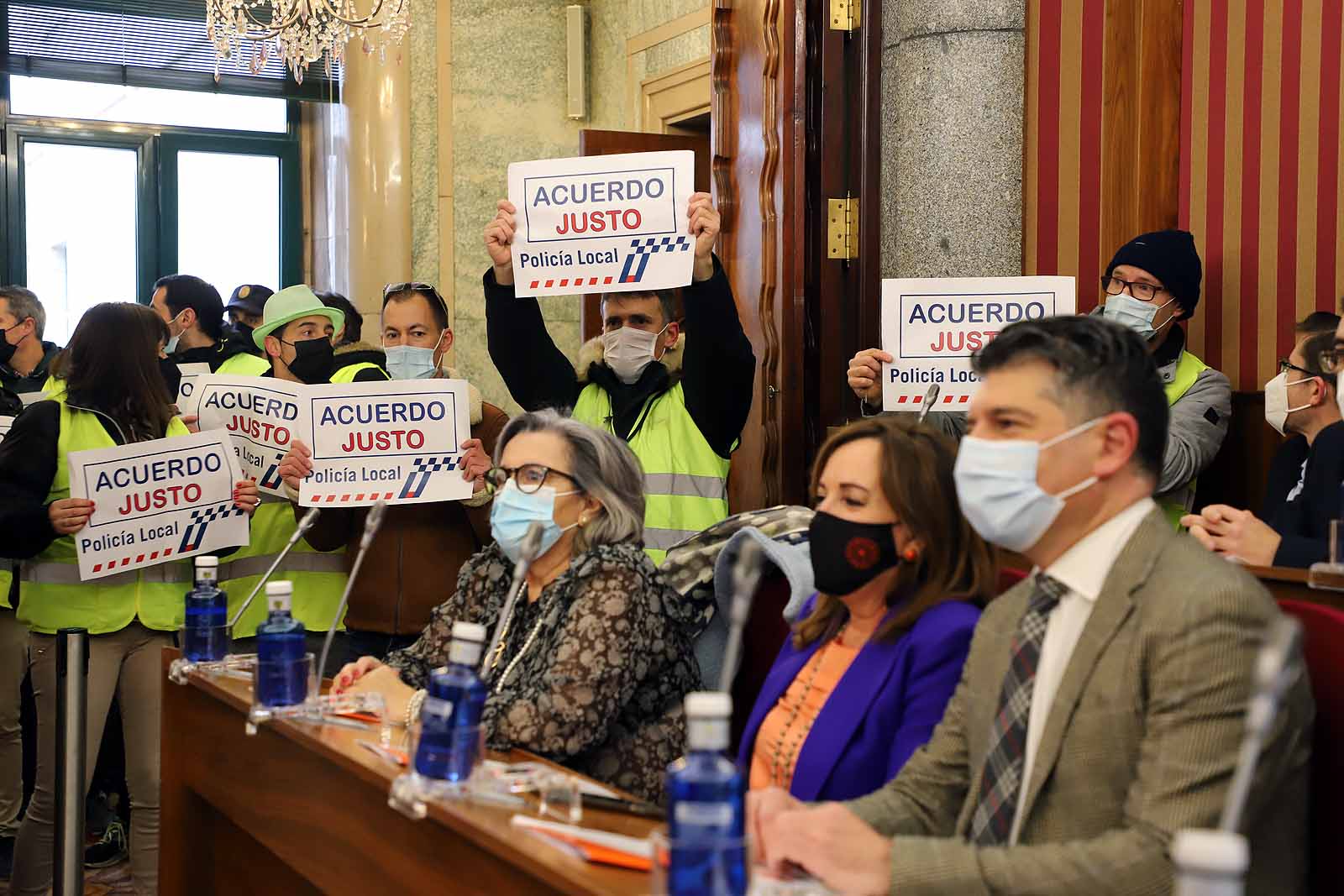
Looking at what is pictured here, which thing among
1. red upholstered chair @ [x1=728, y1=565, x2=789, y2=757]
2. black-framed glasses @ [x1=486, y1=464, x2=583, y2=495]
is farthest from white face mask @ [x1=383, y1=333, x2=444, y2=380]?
red upholstered chair @ [x1=728, y1=565, x2=789, y2=757]

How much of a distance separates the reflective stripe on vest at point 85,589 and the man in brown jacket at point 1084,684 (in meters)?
2.57

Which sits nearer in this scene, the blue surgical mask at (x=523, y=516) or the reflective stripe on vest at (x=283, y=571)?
the blue surgical mask at (x=523, y=516)

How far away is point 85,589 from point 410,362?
1.04 metres

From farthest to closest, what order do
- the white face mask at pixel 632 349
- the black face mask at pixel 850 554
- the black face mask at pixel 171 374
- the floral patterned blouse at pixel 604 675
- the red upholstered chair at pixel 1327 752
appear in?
the black face mask at pixel 171 374 < the white face mask at pixel 632 349 < the floral patterned blouse at pixel 604 675 < the black face mask at pixel 850 554 < the red upholstered chair at pixel 1327 752

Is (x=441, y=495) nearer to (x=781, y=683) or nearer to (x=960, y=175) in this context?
(x=781, y=683)

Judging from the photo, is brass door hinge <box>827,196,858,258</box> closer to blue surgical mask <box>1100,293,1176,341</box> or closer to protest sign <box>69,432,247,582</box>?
blue surgical mask <box>1100,293,1176,341</box>

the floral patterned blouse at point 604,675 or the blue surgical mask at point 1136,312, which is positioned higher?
the blue surgical mask at point 1136,312

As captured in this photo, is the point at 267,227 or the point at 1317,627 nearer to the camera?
the point at 1317,627

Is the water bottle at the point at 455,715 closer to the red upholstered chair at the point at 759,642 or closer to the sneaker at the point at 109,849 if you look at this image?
the red upholstered chair at the point at 759,642

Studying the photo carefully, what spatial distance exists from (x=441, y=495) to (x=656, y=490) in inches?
21.5

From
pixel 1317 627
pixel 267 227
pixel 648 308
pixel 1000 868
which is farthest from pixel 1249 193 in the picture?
pixel 267 227

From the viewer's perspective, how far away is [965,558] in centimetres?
229

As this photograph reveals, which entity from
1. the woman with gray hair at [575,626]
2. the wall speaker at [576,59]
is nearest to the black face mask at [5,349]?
the woman with gray hair at [575,626]

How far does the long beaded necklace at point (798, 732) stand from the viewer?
2.29 m
